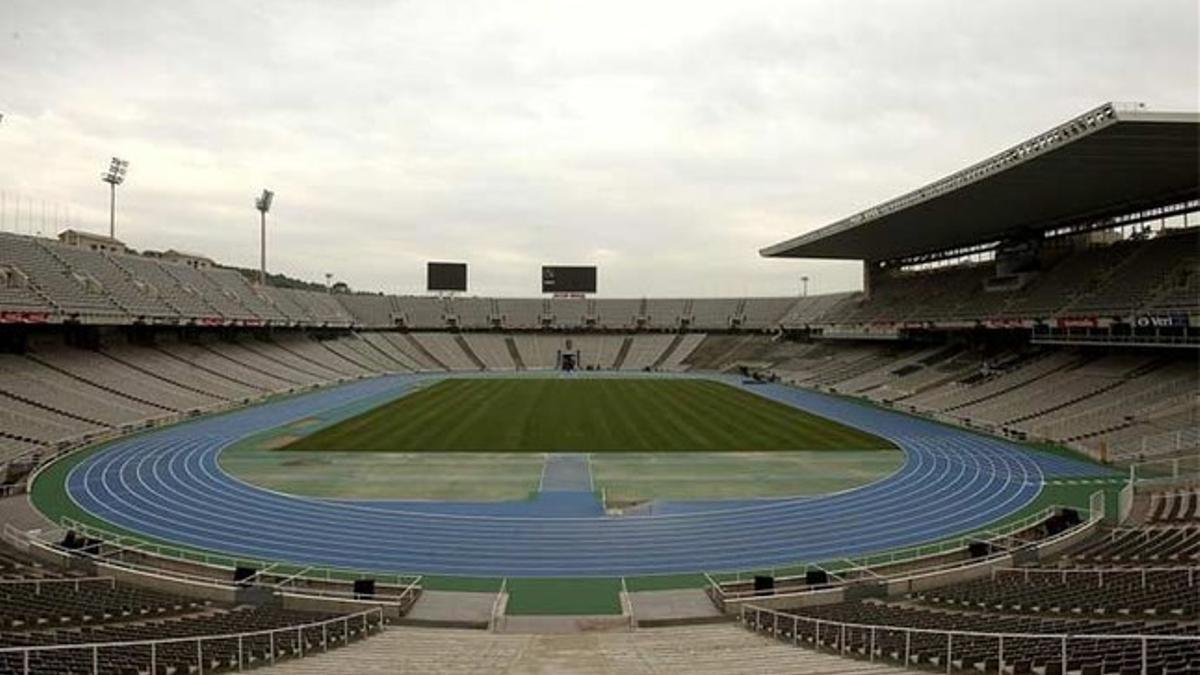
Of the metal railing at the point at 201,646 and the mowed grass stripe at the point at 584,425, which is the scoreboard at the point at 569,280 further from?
the metal railing at the point at 201,646

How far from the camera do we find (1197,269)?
40.8 m

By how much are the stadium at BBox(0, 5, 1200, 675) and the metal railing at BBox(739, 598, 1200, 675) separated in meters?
0.08

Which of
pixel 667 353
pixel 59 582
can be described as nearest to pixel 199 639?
pixel 59 582

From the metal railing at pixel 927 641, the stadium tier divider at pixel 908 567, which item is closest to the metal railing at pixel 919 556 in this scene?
the stadium tier divider at pixel 908 567

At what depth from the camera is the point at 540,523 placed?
78.7 feet

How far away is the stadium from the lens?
13.2 metres

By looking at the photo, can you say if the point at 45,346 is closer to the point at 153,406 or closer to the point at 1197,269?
the point at 153,406

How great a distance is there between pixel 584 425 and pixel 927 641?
3278 cm

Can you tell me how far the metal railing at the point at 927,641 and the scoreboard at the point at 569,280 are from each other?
90490 mm

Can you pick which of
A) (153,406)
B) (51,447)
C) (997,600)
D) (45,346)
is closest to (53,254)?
(45,346)

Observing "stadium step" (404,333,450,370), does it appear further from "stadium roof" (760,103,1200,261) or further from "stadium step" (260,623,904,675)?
"stadium step" (260,623,904,675)

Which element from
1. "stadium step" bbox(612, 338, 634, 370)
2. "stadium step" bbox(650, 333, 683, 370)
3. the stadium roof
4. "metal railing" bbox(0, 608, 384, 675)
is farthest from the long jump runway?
"stadium step" bbox(612, 338, 634, 370)

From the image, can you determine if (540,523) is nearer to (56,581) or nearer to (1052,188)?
(56,581)

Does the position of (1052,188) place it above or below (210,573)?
above
